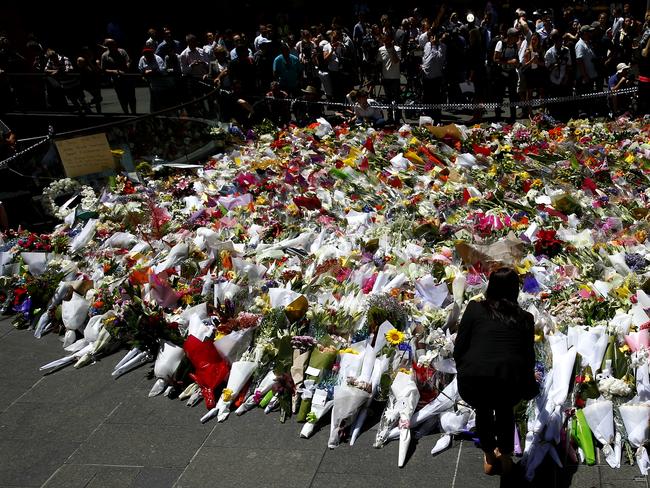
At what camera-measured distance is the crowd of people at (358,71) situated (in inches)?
496

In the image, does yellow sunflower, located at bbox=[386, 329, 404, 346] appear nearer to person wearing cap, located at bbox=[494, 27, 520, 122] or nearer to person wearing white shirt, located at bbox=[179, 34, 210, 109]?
person wearing cap, located at bbox=[494, 27, 520, 122]

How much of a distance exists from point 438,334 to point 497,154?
17.0 ft

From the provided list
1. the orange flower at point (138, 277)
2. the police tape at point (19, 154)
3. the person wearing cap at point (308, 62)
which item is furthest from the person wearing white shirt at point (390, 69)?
the orange flower at point (138, 277)

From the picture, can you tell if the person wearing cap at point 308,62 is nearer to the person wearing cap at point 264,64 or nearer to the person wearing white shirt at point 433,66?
the person wearing cap at point 264,64

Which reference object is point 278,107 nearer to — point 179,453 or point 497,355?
point 179,453

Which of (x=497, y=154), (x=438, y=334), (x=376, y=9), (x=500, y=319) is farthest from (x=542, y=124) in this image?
(x=376, y=9)

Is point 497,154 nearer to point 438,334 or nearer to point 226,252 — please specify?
point 226,252

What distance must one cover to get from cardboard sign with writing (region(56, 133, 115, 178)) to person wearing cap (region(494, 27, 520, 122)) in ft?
22.8

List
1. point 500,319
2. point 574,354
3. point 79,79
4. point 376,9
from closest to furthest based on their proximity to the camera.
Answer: point 500,319 < point 574,354 < point 79,79 < point 376,9

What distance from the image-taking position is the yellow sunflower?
5555 millimetres

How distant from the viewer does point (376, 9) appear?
2659cm

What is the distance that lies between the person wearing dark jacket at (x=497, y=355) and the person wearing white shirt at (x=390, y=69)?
969 cm

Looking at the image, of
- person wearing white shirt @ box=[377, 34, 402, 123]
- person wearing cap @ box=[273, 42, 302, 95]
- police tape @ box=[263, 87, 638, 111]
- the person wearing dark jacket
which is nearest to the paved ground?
the person wearing dark jacket

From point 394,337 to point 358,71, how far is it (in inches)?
460
